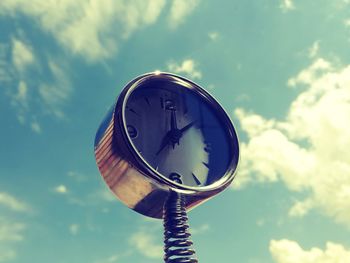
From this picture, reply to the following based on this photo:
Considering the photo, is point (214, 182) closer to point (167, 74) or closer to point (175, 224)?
point (175, 224)

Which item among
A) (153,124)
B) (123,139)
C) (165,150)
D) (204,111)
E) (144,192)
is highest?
(204,111)

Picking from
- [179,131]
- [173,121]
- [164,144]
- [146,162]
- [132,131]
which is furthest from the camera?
[173,121]

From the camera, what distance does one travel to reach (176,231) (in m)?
8.68

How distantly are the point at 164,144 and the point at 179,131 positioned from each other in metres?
0.53

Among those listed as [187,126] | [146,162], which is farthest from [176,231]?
[187,126]

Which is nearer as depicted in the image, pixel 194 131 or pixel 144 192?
pixel 144 192

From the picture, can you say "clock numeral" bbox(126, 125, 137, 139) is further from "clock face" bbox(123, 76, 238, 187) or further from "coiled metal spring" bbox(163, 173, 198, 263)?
"coiled metal spring" bbox(163, 173, 198, 263)

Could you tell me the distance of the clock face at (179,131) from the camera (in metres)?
9.73

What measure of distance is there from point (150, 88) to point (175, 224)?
3532 mm

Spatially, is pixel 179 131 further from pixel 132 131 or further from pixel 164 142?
pixel 132 131

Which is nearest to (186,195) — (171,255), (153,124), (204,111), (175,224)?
(175,224)

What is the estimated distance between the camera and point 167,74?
34.9 ft

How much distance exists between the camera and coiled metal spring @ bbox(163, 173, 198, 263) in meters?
8.38

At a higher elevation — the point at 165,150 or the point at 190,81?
the point at 190,81
